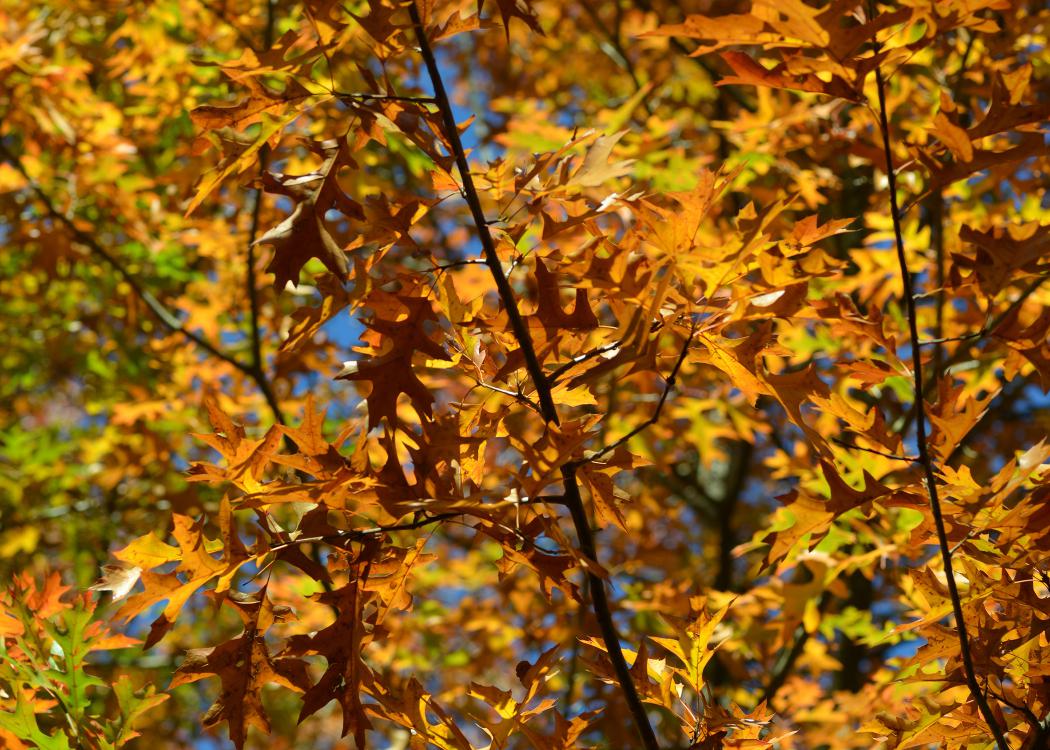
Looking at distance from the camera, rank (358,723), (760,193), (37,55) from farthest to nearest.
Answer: (37,55), (760,193), (358,723)

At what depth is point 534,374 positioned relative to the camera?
4.33 feet

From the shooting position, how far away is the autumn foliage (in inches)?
51.1

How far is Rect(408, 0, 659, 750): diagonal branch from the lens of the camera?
1.30 meters

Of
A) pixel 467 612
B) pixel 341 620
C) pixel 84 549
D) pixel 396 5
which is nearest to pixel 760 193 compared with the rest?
pixel 396 5

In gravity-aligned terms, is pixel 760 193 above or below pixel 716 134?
below

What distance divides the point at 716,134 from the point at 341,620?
419 centimetres

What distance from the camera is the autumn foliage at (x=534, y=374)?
1298mm

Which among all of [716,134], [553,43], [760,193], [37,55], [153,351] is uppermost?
[553,43]

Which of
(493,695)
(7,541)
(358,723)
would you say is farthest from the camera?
(7,541)

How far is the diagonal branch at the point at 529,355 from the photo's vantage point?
1305 millimetres

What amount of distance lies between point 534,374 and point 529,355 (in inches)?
1.1

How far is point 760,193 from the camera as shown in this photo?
2.96m

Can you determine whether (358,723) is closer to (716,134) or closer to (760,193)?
(760,193)

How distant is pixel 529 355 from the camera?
4.32 ft
